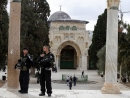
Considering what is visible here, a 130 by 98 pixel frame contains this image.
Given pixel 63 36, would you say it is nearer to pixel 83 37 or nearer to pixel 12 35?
pixel 83 37

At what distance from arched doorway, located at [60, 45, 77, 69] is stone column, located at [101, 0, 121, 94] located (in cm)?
4827

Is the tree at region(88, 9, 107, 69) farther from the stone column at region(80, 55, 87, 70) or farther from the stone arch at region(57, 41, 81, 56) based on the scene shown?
the stone arch at region(57, 41, 81, 56)

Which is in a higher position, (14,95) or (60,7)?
(60,7)

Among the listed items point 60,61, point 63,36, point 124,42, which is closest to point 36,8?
point 124,42

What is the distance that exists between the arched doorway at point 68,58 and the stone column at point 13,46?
1904 inches

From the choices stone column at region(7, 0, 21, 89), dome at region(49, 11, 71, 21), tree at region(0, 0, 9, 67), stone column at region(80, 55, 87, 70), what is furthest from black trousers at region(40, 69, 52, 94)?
dome at region(49, 11, 71, 21)

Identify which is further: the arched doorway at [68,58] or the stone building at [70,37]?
the arched doorway at [68,58]

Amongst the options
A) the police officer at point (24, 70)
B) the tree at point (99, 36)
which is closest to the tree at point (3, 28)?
the police officer at point (24, 70)

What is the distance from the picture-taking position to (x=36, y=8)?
113 feet

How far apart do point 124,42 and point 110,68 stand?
684 inches

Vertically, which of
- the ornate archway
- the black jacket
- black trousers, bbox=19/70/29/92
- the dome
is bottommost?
black trousers, bbox=19/70/29/92

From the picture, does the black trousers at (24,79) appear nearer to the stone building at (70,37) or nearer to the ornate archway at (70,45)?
the stone building at (70,37)

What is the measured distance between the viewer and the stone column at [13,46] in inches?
385

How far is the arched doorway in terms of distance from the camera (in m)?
58.4
